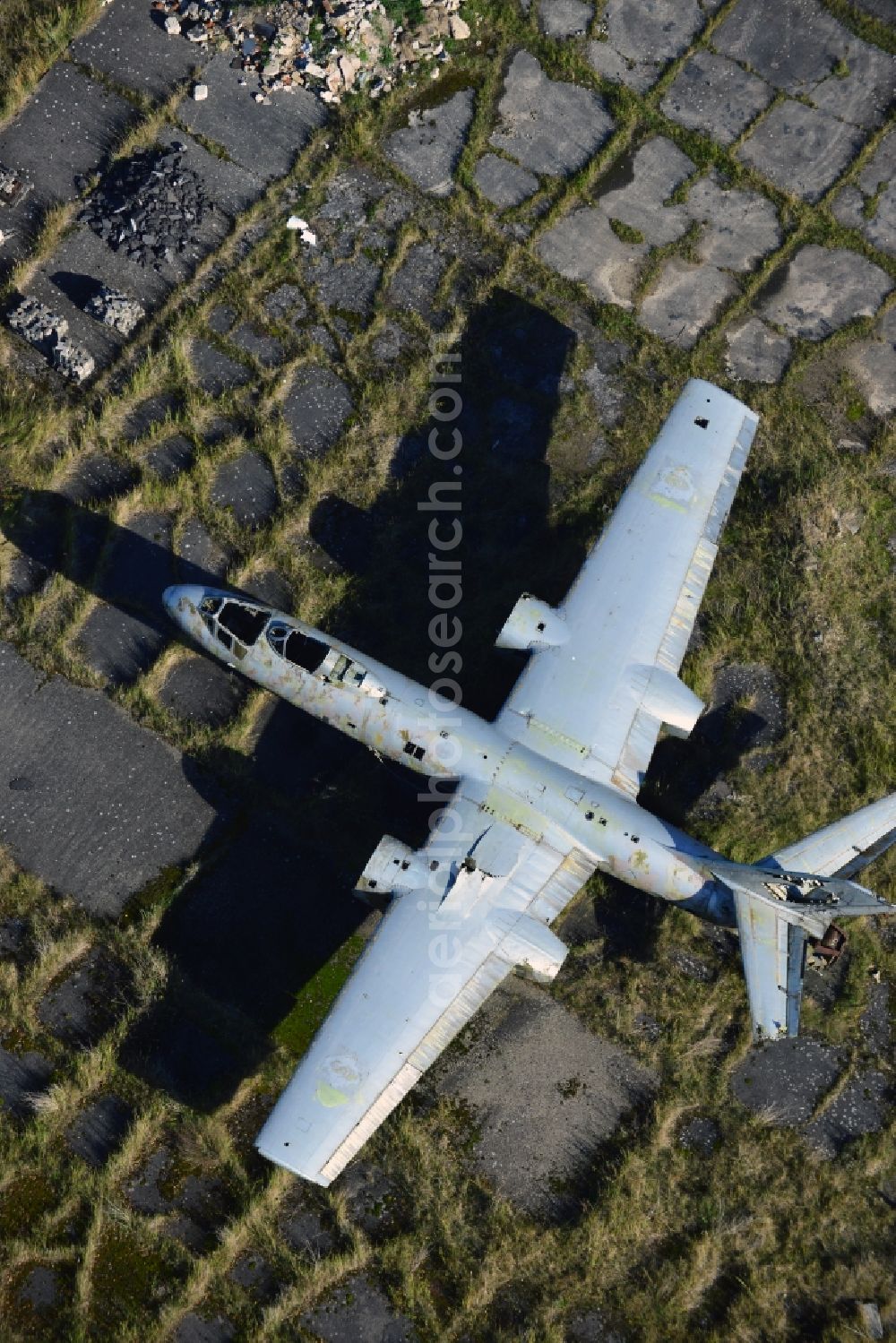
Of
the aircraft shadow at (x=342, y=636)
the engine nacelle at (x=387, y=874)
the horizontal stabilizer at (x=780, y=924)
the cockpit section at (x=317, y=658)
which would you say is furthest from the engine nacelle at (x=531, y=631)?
the horizontal stabilizer at (x=780, y=924)

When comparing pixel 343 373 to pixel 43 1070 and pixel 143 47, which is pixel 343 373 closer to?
pixel 143 47

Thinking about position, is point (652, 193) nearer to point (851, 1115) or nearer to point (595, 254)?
point (595, 254)

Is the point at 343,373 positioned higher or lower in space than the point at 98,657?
higher

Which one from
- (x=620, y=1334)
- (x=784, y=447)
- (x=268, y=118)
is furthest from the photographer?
(x=268, y=118)

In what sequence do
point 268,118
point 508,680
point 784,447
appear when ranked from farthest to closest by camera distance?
point 268,118 → point 784,447 → point 508,680

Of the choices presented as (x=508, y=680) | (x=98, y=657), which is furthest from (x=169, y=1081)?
(x=508, y=680)

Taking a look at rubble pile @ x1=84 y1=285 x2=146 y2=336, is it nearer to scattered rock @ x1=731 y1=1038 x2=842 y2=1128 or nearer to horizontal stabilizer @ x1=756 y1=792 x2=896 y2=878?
horizontal stabilizer @ x1=756 y1=792 x2=896 y2=878
